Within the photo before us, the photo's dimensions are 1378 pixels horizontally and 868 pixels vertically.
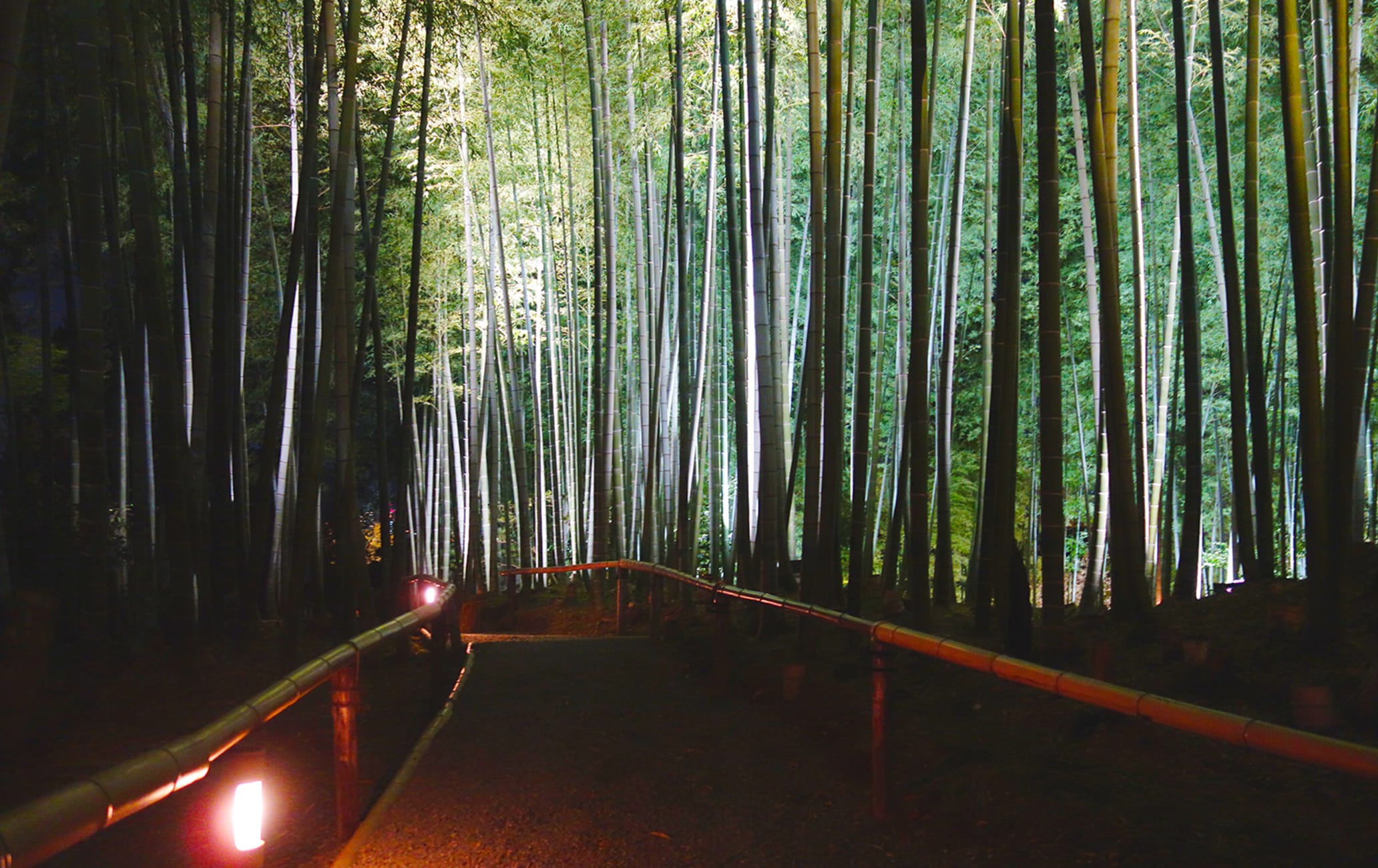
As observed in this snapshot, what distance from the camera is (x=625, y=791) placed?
10.0ft

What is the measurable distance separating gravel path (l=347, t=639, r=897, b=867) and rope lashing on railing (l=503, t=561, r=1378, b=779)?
19.2 inches

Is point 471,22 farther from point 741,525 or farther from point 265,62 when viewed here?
point 741,525

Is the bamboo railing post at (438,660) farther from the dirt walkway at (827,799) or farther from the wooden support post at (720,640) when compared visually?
the wooden support post at (720,640)

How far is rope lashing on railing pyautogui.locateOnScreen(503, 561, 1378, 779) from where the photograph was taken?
57.7 inches

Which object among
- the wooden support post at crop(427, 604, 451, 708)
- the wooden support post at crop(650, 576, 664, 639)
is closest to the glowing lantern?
the wooden support post at crop(427, 604, 451, 708)

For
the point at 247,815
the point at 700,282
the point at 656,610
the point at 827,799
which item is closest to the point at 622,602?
the point at 656,610

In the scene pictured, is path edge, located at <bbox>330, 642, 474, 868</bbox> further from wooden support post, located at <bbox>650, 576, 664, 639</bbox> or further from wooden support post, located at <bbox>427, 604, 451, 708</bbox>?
wooden support post, located at <bbox>650, 576, 664, 639</bbox>

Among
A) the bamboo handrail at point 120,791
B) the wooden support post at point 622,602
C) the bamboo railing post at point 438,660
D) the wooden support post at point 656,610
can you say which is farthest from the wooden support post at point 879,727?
the wooden support post at point 622,602

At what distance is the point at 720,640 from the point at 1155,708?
116 inches

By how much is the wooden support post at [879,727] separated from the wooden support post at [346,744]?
1293 mm

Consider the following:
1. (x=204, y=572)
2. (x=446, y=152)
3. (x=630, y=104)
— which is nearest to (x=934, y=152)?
→ (x=630, y=104)

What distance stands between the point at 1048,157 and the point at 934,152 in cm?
772

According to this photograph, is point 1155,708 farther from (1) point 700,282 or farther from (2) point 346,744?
(1) point 700,282

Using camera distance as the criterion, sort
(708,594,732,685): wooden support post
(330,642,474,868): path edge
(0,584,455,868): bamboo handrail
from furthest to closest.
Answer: (708,594,732,685): wooden support post < (330,642,474,868): path edge < (0,584,455,868): bamboo handrail
